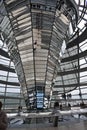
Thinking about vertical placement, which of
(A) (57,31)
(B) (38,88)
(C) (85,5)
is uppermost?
(C) (85,5)

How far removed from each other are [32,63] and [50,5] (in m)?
8.61

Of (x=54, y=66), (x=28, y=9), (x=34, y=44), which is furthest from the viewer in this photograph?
(x=54, y=66)

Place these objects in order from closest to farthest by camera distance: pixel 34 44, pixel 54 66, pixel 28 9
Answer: pixel 28 9
pixel 34 44
pixel 54 66

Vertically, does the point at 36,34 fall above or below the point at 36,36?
above

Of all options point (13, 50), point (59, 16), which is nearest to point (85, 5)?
point (59, 16)

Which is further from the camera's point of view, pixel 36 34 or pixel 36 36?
pixel 36 36

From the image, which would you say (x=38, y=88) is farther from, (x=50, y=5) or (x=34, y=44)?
(x=50, y=5)

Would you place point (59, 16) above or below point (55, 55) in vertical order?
above

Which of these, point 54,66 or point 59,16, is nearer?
point 59,16

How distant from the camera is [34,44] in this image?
36.6 m

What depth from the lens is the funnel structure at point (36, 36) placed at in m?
33.4

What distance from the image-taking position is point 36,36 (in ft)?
119

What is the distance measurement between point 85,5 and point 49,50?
9.52 m

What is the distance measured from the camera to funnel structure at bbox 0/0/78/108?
3341cm
